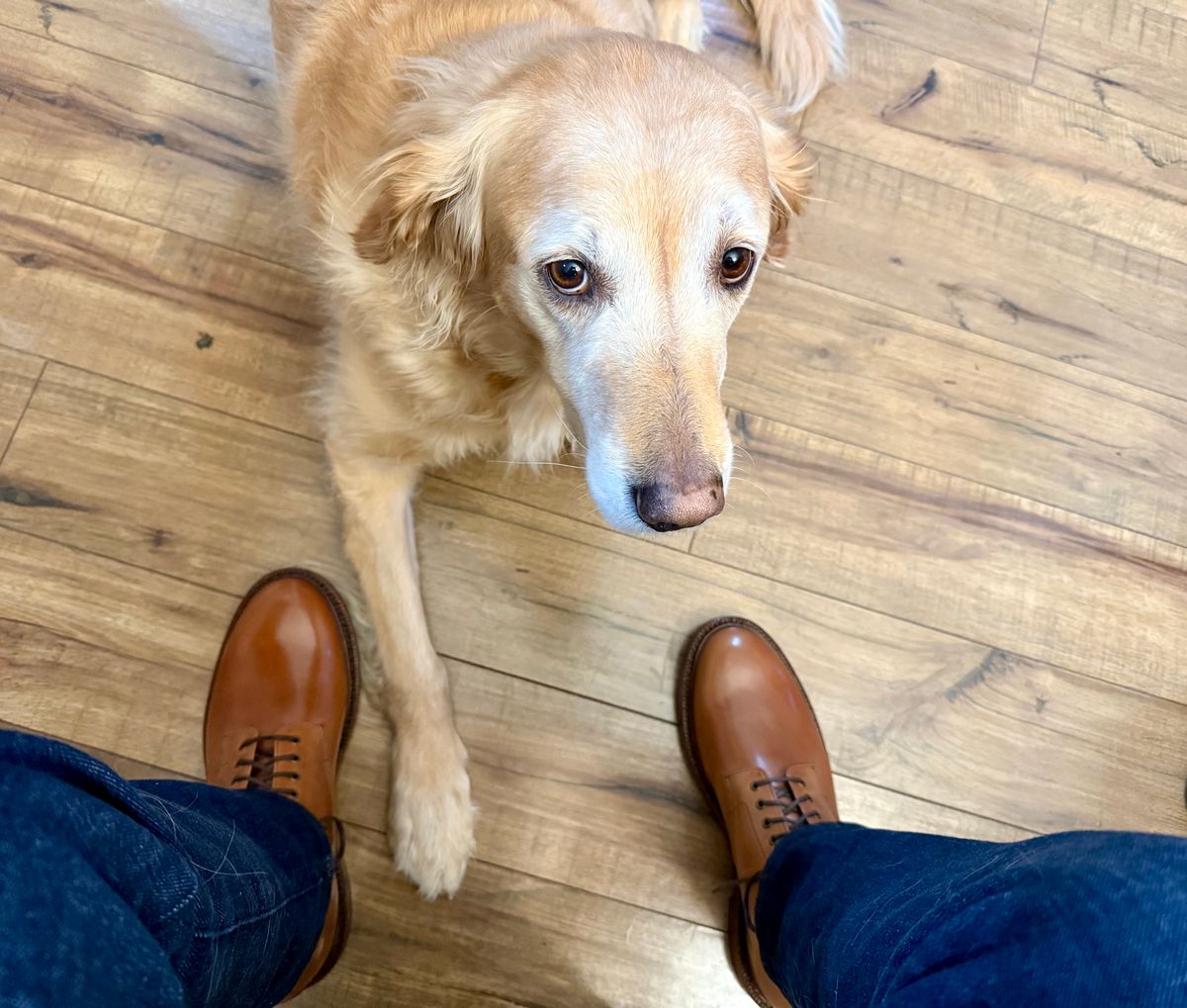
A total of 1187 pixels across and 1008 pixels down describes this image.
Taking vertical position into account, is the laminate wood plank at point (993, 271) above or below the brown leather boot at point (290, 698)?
above

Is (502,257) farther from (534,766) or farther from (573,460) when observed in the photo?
(534,766)

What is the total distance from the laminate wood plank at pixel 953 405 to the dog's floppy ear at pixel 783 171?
1.52 feet

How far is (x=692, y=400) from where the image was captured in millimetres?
1174

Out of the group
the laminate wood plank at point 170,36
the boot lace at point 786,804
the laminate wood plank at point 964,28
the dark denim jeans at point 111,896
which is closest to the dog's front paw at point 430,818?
the dark denim jeans at point 111,896

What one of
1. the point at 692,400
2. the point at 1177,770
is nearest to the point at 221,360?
the point at 692,400

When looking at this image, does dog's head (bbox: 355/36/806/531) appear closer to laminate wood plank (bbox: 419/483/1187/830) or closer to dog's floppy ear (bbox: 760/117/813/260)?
dog's floppy ear (bbox: 760/117/813/260)

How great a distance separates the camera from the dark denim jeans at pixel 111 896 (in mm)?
719

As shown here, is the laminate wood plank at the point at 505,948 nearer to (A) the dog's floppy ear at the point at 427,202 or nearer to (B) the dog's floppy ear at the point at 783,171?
(A) the dog's floppy ear at the point at 427,202

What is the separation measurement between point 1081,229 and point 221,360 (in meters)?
2.13

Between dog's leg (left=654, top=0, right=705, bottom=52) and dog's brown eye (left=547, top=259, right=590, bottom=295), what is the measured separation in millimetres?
1114

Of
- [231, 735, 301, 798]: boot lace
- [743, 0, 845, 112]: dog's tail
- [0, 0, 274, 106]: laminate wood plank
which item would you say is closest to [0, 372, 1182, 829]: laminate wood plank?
[231, 735, 301, 798]: boot lace

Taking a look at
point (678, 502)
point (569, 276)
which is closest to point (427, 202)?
point (569, 276)

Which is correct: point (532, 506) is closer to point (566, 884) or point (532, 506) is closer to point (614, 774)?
point (614, 774)

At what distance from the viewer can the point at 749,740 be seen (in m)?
1.76
